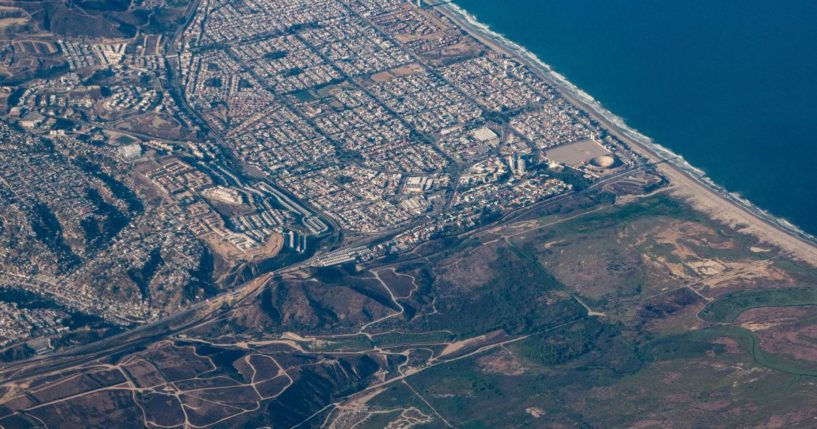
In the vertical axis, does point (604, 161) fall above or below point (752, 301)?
above

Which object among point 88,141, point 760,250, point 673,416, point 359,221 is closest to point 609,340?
point 673,416

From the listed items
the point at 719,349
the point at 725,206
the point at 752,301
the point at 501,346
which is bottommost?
the point at 501,346

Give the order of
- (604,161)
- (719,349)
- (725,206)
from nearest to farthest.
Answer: (719,349)
(725,206)
(604,161)

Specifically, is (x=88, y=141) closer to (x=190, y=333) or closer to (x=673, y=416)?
(x=190, y=333)

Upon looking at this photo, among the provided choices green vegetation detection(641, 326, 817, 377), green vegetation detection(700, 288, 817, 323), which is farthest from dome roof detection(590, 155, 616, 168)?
green vegetation detection(641, 326, 817, 377)

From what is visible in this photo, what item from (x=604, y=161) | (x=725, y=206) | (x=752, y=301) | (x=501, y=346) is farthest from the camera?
(x=604, y=161)

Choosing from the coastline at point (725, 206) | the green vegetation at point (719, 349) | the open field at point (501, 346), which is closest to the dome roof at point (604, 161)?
the coastline at point (725, 206)

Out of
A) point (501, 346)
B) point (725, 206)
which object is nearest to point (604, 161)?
point (725, 206)

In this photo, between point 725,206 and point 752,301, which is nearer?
point 752,301

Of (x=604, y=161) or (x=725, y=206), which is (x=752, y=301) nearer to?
(x=725, y=206)
